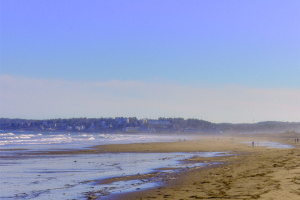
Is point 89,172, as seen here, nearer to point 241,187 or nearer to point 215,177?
point 215,177

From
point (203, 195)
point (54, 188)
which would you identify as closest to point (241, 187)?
point (203, 195)

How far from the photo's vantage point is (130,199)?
11.1 m

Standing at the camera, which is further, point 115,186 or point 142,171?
point 142,171

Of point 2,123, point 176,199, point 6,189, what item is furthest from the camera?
point 2,123

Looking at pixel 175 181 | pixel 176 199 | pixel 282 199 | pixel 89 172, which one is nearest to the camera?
pixel 282 199

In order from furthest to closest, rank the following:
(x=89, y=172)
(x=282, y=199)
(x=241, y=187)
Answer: (x=89, y=172)
(x=241, y=187)
(x=282, y=199)

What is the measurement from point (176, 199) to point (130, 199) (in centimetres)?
143

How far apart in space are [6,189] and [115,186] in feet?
12.3

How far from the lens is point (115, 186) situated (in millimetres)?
13703

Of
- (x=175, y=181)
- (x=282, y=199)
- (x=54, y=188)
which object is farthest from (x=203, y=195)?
(x=54, y=188)

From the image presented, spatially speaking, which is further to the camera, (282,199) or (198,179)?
(198,179)

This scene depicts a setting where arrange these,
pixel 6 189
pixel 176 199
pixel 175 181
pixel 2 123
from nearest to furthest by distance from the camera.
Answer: pixel 176 199 < pixel 6 189 < pixel 175 181 < pixel 2 123

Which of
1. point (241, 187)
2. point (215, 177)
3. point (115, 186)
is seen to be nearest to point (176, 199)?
point (241, 187)

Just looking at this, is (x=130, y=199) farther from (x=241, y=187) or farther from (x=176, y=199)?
(x=241, y=187)
